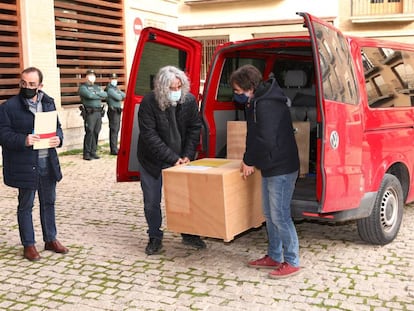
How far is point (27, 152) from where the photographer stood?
5.02 meters

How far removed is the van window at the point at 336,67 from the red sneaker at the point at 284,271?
4.58 ft

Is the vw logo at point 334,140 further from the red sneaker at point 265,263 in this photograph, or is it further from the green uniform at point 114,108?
the green uniform at point 114,108

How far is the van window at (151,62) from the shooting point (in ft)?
18.7

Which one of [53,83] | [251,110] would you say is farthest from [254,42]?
[53,83]

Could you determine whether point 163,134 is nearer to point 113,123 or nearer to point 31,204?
point 31,204

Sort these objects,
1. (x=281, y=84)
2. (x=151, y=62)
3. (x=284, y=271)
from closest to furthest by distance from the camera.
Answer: (x=284, y=271), (x=151, y=62), (x=281, y=84)

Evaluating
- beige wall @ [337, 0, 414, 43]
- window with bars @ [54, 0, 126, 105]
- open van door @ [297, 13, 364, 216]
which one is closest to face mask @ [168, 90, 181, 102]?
open van door @ [297, 13, 364, 216]

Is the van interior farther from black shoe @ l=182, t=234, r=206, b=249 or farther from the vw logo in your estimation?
black shoe @ l=182, t=234, r=206, b=249

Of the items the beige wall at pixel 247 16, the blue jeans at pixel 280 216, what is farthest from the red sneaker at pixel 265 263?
the beige wall at pixel 247 16

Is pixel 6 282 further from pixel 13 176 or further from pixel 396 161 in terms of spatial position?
pixel 396 161

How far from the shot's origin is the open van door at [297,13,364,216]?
4.43 meters

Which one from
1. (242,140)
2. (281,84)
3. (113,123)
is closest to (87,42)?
(113,123)

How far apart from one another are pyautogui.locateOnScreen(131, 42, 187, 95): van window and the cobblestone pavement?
156cm

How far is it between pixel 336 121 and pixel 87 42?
419 inches
